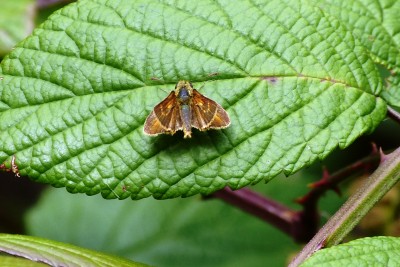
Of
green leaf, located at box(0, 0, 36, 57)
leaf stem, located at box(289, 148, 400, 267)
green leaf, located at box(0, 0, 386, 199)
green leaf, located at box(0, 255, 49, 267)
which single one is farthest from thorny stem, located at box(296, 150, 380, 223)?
green leaf, located at box(0, 0, 36, 57)

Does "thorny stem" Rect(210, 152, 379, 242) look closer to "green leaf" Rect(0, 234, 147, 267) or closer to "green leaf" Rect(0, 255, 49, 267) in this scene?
"green leaf" Rect(0, 234, 147, 267)

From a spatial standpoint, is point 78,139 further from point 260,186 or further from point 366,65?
point 260,186

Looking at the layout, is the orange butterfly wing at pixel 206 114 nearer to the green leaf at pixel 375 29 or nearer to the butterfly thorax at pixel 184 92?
the butterfly thorax at pixel 184 92

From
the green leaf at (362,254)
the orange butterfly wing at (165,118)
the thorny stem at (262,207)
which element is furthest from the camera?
the thorny stem at (262,207)

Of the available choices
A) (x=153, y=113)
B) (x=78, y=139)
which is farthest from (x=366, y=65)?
(x=78, y=139)

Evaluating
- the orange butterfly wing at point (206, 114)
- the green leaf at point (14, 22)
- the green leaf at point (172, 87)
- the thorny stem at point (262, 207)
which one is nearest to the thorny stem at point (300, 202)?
the thorny stem at point (262, 207)

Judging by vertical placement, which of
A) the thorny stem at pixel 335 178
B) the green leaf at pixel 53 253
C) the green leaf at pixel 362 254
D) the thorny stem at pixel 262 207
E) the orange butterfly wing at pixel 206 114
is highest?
the orange butterfly wing at pixel 206 114
